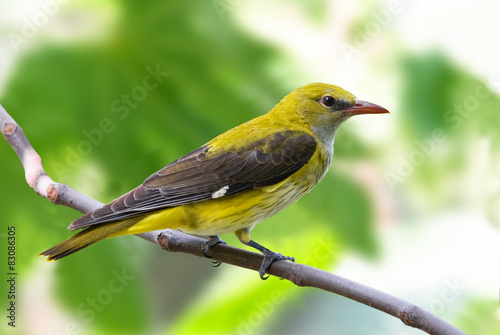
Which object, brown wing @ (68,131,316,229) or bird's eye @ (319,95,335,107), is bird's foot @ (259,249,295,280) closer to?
A: brown wing @ (68,131,316,229)

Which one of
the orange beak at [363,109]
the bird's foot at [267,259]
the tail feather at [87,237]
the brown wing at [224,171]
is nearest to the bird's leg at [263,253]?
the bird's foot at [267,259]

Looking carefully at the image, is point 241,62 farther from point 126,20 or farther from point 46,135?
point 46,135

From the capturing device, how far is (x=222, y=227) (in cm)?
153

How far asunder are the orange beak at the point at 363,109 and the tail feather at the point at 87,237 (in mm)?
620

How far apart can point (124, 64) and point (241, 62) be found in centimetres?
30

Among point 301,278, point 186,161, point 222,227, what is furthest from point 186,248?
point 301,278

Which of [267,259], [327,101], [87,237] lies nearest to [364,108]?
[327,101]

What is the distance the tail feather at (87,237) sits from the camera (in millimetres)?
1264

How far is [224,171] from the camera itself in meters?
1.58

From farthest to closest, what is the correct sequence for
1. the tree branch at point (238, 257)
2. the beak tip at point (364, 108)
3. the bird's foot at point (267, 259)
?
the beak tip at point (364, 108)
the bird's foot at point (267, 259)
the tree branch at point (238, 257)

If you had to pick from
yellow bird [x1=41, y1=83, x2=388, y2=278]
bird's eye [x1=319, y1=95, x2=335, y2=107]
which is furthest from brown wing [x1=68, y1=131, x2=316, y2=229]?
bird's eye [x1=319, y1=95, x2=335, y2=107]

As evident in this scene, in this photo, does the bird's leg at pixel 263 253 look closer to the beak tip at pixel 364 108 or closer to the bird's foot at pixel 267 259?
the bird's foot at pixel 267 259

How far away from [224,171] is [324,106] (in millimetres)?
341

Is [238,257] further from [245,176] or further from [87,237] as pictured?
[87,237]
